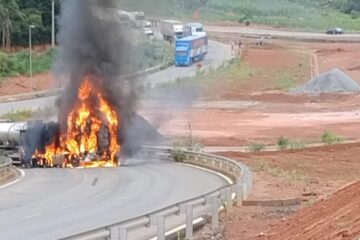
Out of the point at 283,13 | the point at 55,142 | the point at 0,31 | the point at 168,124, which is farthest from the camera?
the point at 283,13

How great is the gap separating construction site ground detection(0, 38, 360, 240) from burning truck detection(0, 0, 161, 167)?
6.25 m

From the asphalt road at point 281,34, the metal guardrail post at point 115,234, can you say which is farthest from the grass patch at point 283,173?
the asphalt road at point 281,34

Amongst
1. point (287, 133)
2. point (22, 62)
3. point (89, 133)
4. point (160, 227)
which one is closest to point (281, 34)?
point (22, 62)

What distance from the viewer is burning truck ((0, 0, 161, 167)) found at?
5212cm

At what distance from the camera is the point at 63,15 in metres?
55.0

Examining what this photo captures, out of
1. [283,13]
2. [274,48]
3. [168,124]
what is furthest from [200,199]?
[283,13]

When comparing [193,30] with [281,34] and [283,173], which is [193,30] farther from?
[283,173]

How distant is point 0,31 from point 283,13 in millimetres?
88699

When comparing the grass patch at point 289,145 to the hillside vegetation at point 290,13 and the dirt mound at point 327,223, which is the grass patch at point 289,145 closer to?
the dirt mound at point 327,223

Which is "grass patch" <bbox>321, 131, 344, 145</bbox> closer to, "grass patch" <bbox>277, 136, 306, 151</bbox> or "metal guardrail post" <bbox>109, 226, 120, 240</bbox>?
"grass patch" <bbox>277, 136, 306, 151</bbox>

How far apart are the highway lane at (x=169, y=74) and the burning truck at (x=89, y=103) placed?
4.75 m

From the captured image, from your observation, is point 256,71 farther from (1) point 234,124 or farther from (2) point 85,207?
(2) point 85,207

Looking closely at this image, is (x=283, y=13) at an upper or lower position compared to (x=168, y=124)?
upper

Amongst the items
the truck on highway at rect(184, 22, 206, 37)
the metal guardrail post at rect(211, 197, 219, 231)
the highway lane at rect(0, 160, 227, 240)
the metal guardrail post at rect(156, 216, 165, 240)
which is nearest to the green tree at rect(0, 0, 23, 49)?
the truck on highway at rect(184, 22, 206, 37)
